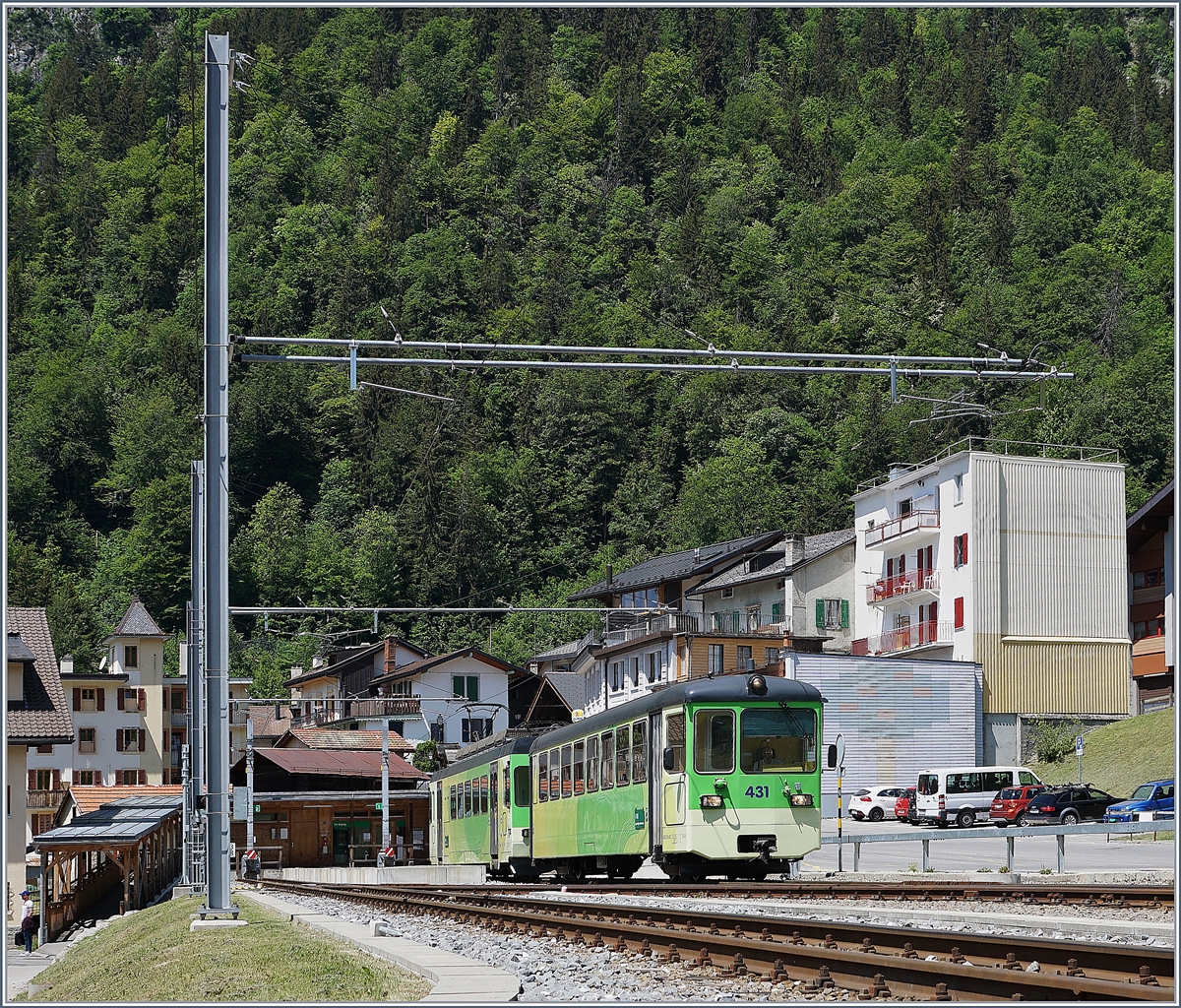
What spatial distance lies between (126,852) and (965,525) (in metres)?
35.5

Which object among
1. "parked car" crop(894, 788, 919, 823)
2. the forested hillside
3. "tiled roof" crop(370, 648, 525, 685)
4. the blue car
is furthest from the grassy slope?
the forested hillside

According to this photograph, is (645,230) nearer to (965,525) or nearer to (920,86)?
(920,86)

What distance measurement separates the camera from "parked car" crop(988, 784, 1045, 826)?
4281 centimetres

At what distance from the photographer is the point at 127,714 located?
96.2 meters

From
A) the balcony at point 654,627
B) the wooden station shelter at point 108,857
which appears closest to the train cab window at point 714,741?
the wooden station shelter at point 108,857

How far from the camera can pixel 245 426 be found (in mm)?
134750

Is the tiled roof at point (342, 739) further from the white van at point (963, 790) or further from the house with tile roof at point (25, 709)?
the white van at point (963, 790)

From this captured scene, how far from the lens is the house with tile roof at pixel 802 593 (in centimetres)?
7306

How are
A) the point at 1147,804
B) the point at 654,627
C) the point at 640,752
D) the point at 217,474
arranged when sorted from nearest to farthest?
1. the point at 217,474
2. the point at 640,752
3. the point at 1147,804
4. the point at 654,627

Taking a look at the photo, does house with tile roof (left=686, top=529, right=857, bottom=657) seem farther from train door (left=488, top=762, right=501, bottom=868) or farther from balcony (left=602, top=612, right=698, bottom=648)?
train door (left=488, top=762, right=501, bottom=868)

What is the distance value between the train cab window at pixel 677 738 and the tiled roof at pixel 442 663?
209ft

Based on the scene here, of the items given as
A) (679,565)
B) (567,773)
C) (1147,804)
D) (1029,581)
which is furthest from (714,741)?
(679,565)

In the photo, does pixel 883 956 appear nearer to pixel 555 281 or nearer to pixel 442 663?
pixel 442 663

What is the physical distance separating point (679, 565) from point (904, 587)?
2001 cm
